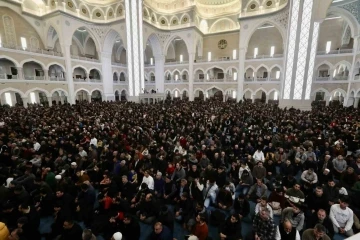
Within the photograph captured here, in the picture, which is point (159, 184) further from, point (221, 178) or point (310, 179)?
point (310, 179)

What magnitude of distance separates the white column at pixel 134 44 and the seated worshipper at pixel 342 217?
18985mm

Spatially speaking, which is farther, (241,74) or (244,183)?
(241,74)

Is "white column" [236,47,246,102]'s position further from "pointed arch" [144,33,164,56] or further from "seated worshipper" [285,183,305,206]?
"seated worshipper" [285,183,305,206]

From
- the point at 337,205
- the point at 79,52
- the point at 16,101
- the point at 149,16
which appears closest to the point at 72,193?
the point at 337,205

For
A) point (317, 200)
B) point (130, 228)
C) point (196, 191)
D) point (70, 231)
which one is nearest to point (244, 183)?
point (196, 191)

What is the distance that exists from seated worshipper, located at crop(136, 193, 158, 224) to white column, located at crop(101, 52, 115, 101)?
73.5ft

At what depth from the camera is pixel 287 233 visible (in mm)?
2793

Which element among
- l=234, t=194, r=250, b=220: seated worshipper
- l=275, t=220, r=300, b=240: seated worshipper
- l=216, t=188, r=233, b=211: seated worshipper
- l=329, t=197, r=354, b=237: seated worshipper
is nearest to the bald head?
l=275, t=220, r=300, b=240: seated worshipper

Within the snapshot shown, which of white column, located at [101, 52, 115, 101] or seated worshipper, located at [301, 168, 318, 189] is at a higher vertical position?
white column, located at [101, 52, 115, 101]

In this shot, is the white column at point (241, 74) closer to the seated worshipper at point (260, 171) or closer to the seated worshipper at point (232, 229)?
the seated worshipper at point (260, 171)

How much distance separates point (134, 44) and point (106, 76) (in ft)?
22.4

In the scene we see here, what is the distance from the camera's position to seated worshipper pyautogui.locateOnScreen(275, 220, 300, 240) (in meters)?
2.76

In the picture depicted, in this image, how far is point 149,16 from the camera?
23.1 metres

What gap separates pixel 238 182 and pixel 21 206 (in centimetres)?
452
